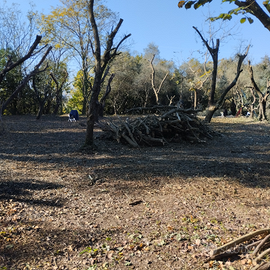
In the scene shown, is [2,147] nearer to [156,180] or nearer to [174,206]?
[156,180]

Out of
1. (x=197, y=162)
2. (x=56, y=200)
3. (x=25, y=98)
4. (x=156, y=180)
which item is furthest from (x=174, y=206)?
(x=25, y=98)

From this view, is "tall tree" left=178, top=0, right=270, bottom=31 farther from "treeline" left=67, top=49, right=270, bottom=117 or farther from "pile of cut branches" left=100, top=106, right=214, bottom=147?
"treeline" left=67, top=49, right=270, bottom=117

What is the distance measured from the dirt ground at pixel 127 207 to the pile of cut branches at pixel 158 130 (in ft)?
3.55

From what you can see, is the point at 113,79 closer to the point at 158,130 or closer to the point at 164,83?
the point at 164,83

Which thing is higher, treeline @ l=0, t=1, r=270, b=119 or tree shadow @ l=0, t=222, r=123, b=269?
treeline @ l=0, t=1, r=270, b=119

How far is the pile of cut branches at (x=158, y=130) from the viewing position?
750 cm

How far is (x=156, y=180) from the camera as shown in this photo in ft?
15.1

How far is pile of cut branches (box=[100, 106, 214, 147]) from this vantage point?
7.50 metres

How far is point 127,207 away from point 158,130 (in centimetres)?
437

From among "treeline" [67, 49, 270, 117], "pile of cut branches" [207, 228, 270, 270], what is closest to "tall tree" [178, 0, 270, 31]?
"pile of cut branches" [207, 228, 270, 270]

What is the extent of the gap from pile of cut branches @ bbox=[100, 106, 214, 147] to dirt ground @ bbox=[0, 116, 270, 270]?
108cm

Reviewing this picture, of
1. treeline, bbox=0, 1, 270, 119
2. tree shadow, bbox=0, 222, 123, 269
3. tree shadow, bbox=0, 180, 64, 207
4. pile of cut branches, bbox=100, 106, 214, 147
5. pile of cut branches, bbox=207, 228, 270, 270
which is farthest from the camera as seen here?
treeline, bbox=0, 1, 270, 119

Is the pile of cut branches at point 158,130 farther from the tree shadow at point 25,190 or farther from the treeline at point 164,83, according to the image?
the treeline at point 164,83

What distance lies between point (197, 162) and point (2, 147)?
5127 mm
